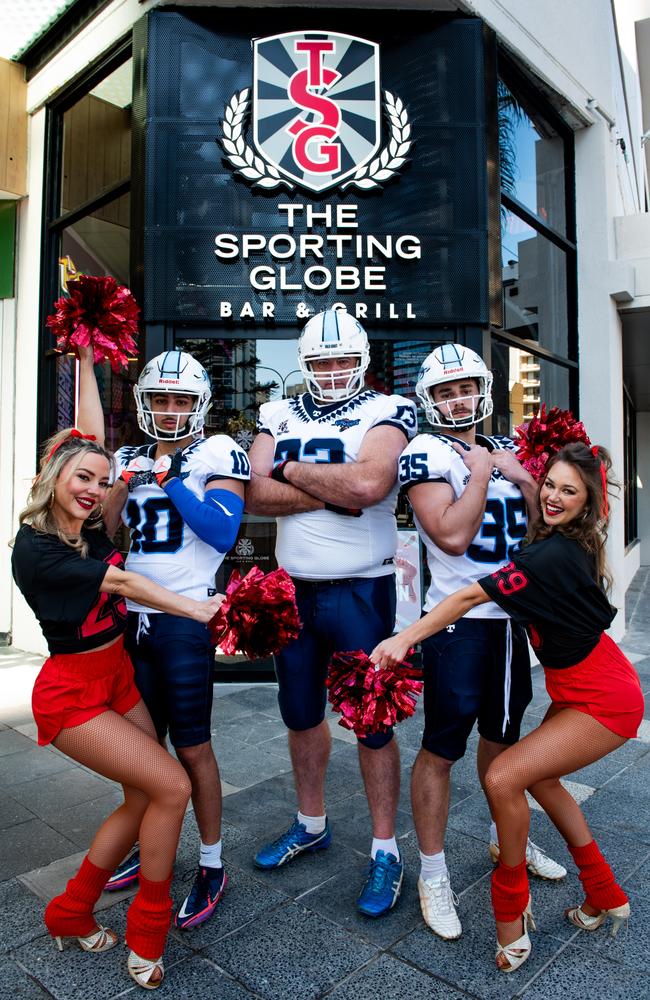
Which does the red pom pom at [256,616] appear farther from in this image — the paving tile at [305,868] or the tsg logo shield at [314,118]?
the tsg logo shield at [314,118]

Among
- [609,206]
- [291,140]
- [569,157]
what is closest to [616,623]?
[609,206]

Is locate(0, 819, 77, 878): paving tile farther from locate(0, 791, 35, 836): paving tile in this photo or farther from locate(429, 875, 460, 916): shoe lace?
locate(429, 875, 460, 916): shoe lace

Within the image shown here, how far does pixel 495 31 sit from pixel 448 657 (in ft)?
18.8

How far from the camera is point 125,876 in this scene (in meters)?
2.86

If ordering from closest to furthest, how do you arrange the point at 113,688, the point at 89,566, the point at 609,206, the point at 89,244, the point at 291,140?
1. the point at 89,566
2. the point at 113,688
3. the point at 291,140
4. the point at 89,244
5. the point at 609,206

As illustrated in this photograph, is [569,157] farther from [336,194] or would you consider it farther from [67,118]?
[67,118]

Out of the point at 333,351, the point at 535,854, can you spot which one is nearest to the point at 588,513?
the point at 333,351

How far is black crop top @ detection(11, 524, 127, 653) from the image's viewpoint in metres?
2.24

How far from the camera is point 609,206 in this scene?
24.6 feet

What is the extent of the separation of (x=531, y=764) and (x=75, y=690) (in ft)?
4.87

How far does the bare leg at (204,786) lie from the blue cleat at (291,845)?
1.24 feet

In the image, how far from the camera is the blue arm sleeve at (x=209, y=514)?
2.46 metres

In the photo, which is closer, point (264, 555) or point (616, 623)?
point (264, 555)

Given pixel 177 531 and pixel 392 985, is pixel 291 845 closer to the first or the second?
pixel 392 985
